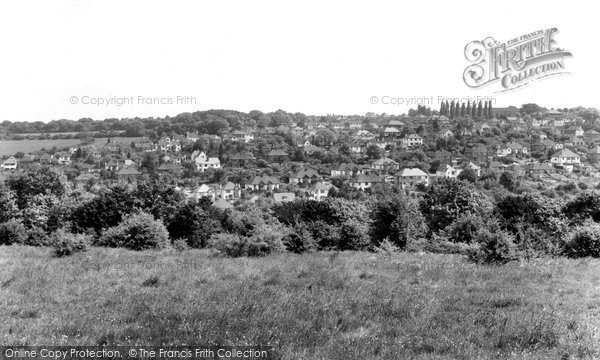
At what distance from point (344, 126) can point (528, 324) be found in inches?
5314

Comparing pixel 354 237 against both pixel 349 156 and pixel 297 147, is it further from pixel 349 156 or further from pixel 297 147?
pixel 297 147

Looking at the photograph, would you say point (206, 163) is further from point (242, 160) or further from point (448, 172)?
point (448, 172)

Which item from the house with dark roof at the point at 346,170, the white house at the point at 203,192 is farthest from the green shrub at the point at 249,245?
the house with dark roof at the point at 346,170

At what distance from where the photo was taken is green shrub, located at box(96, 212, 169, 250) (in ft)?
47.2

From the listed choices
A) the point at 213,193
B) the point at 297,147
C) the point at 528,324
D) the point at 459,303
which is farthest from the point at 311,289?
the point at 297,147

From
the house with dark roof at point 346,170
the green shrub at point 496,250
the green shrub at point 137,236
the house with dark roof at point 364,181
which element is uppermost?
the green shrub at point 496,250

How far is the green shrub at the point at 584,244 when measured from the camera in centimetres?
1207

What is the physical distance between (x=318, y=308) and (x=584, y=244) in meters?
9.39

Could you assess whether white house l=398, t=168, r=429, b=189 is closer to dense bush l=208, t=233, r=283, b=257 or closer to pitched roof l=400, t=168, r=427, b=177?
pitched roof l=400, t=168, r=427, b=177

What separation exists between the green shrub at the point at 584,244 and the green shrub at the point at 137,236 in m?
Result: 10.8

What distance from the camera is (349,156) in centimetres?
8662

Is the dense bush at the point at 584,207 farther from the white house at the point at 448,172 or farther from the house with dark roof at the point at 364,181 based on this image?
the white house at the point at 448,172

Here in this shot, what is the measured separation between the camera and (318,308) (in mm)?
5770

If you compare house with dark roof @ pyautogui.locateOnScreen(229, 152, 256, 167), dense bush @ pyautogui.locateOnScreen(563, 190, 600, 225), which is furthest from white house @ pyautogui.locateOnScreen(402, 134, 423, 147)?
dense bush @ pyautogui.locateOnScreen(563, 190, 600, 225)
